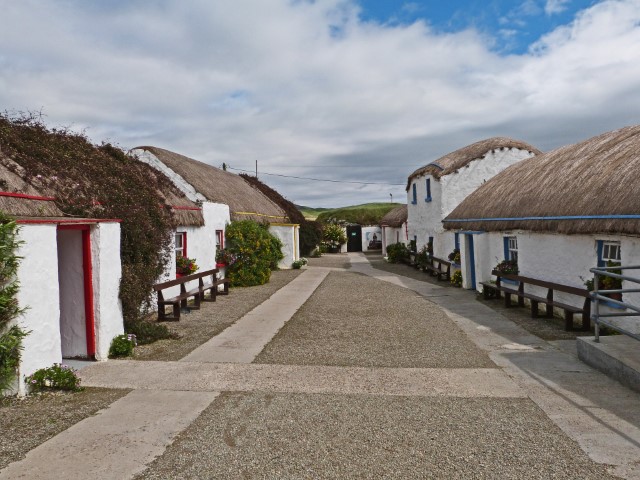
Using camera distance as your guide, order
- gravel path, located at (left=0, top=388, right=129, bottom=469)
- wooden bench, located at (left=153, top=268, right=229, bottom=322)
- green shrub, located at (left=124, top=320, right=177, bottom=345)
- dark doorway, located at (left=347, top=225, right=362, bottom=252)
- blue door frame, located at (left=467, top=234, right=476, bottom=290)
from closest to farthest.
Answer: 1. gravel path, located at (left=0, top=388, right=129, bottom=469)
2. green shrub, located at (left=124, top=320, right=177, bottom=345)
3. wooden bench, located at (left=153, top=268, right=229, bottom=322)
4. blue door frame, located at (left=467, top=234, right=476, bottom=290)
5. dark doorway, located at (left=347, top=225, right=362, bottom=252)

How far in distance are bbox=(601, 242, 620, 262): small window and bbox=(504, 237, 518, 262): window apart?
13.3 ft

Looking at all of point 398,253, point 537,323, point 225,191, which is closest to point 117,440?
point 537,323

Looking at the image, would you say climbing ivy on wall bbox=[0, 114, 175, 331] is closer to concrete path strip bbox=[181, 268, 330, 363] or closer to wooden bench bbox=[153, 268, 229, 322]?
wooden bench bbox=[153, 268, 229, 322]

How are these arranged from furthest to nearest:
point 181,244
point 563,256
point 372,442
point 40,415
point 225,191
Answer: point 225,191 < point 181,244 < point 563,256 < point 40,415 < point 372,442

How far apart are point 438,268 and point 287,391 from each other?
15922 mm

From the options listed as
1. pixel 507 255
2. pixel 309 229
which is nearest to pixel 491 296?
pixel 507 255

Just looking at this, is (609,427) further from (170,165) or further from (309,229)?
(309,229)

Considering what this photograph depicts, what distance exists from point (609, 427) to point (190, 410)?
4632 millimetres

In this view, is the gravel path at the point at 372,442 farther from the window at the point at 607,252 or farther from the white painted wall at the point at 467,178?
the white painted wall at the point at 467,178

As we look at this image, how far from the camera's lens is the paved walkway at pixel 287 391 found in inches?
175

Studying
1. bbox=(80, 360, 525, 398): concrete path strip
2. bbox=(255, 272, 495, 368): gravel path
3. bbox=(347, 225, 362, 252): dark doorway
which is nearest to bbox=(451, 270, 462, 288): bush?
bbox=(255, 272, 495, 368): gravel path

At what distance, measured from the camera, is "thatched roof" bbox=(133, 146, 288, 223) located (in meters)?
18.9

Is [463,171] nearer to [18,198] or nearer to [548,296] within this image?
[548,296]

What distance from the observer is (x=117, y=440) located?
4.79 metres
